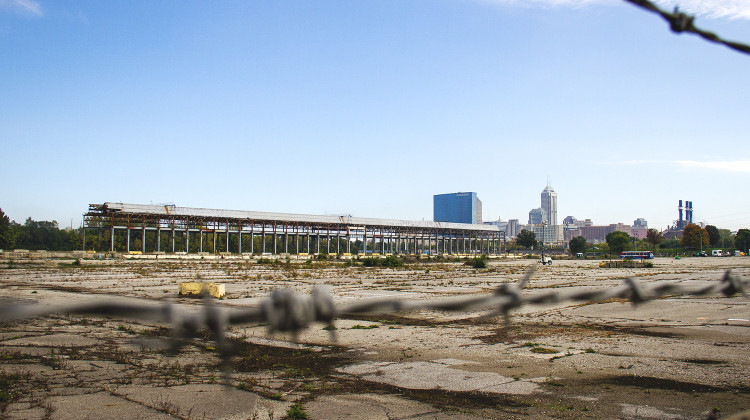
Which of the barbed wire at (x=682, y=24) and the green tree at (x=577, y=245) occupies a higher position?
the barbed wire at (x=682, y=24)

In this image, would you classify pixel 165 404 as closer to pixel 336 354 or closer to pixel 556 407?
pixel 336 354

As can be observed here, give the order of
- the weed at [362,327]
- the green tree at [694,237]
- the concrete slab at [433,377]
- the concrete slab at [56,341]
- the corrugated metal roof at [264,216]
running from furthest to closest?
1. the green tree at [694,237]
2. the corrugated metal roof at [264,216]
3. the weed at [362,327]
4. the concrete slab at [56,341]
5. the concrete slab at [433,377]

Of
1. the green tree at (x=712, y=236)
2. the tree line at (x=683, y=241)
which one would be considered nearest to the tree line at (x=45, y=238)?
the tree line at (x=683, y=241)

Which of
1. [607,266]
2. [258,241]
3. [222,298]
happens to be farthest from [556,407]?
[258,241]

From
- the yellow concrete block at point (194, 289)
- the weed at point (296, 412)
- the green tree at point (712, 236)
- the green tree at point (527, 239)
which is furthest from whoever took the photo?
the green tree at point (527, 239)

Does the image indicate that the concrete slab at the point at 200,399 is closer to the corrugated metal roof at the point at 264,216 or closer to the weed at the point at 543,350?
the weed at the point at 543,350

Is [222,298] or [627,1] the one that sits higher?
[627,1]

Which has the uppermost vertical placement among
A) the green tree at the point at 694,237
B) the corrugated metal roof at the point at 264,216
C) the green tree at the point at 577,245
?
the corrugated metal roof at the point at 264,216

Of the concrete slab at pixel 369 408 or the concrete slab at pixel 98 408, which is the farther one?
the concrete slab at pixel 369 408

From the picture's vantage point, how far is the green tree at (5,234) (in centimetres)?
8712

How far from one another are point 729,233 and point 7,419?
233816 mm

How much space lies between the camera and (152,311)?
1933mm

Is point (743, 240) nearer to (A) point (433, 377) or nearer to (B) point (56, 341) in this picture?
(A) point (433, 377)

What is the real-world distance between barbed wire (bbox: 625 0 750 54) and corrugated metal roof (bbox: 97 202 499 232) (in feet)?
255
